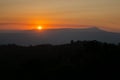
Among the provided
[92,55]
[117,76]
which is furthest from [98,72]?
[92,55]

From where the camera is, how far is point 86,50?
2566cm

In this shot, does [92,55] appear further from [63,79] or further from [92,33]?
[92,33]

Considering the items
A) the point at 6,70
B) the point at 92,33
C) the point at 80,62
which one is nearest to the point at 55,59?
the point at 80,62

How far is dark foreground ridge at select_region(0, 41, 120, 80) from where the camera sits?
20.2 m

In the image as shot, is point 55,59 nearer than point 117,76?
No

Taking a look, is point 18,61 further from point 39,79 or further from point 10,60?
point 39,79

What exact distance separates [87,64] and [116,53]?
295 cm

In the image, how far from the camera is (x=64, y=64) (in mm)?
21812

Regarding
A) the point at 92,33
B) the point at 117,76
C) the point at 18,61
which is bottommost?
the point at 117,76

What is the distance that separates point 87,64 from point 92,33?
13646cm

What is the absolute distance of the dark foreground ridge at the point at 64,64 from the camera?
20156 mm

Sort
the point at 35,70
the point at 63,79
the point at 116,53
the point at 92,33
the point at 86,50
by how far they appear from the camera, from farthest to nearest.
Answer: the point at 92,33 < the point at 86,50 < the point at 116,53 < the point at 35,70 < the point at 63,79

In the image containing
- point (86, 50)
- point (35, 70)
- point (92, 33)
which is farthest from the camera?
point (92, 33)

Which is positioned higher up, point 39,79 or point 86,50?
point 86,50
